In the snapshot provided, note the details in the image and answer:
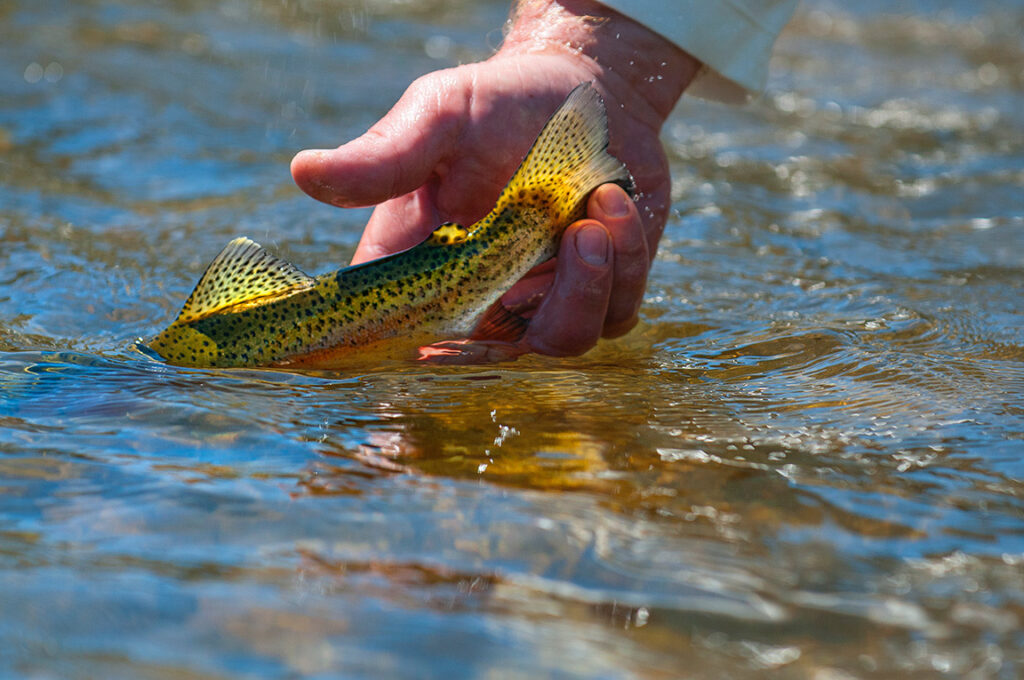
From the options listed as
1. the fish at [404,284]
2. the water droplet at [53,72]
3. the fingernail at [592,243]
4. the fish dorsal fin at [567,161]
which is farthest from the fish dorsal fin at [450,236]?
the water droplet at [53,72]

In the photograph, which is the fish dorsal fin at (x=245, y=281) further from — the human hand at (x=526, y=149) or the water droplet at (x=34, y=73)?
the water droplet at (x=34, y=73)

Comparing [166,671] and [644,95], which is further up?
[644,95]

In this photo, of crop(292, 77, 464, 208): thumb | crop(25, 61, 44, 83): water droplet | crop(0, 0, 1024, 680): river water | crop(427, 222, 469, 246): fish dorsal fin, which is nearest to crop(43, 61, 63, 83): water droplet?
crop(25, 61, 44, 83): water droplet

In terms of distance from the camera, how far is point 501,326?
392cm

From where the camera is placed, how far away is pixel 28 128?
7961mm

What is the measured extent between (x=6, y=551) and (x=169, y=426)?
0.77m

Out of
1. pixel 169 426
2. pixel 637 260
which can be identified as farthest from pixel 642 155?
pixel 169 426

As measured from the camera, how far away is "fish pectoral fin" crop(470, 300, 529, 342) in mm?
3867

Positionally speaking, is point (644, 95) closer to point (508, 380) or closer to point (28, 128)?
point (508, 380)

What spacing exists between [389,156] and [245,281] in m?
0.64

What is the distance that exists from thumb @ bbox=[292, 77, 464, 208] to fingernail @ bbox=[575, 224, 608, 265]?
2.04 ft

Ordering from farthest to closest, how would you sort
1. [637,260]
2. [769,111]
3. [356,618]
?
[769,111] → [637,260] → [356,618]

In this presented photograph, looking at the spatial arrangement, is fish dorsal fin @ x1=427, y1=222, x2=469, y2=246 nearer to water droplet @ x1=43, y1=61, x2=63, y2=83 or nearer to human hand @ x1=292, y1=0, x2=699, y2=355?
human hand @ x1=292, y1=0, x2=699, y2=355

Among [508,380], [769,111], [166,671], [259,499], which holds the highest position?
[769,111]
